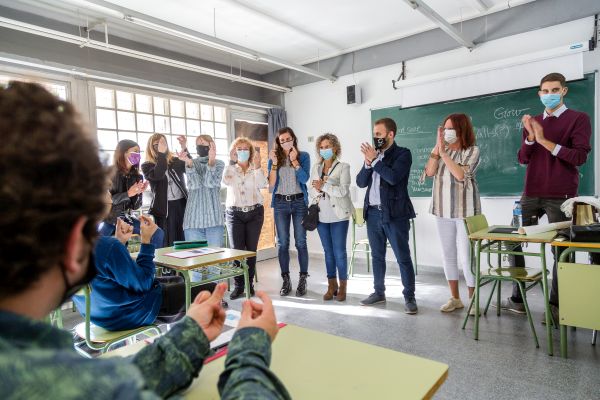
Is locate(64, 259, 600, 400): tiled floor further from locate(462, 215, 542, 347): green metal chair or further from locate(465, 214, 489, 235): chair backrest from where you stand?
locate(465, 214, 489, 235): chair backrest

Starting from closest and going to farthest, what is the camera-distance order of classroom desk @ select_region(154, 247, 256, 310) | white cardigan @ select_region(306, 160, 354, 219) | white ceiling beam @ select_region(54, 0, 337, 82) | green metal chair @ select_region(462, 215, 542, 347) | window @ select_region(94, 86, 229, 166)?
classroom desk @ select_region(154, 247, 256, 310), green metal chair @ select_region(462, 215, 542, 347), white ceiling beam @ select_region(54, 0, 337, 82), white cardigan @ select_region(306, 160, 354, 219), window @ select_region(94, 86, 229, 166)

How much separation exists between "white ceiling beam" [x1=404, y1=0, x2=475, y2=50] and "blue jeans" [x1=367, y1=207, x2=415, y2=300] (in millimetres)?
1710

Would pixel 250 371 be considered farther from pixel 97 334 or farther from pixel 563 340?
pixel 563 340

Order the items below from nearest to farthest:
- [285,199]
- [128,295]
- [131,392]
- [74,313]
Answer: [131,392] → [128,295] → [74,313] → [285,199]

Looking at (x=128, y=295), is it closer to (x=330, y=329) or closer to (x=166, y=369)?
(x=166, y=369)

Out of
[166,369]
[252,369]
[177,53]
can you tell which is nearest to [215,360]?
[166,369]

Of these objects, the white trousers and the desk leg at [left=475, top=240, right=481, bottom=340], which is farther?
the white trousers

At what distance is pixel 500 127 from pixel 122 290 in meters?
3.88

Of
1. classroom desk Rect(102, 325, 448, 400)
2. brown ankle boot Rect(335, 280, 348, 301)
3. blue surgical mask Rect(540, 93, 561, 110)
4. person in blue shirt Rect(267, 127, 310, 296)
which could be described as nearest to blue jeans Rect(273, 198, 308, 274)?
person in blue shirt Rect(267, 127, 310, 296)

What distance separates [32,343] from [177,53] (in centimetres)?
510

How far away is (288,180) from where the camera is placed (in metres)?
3.81

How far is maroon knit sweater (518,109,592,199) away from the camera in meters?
2.75

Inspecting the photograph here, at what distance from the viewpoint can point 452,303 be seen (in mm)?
3281

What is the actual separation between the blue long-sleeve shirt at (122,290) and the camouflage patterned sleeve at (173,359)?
1.12 metres
